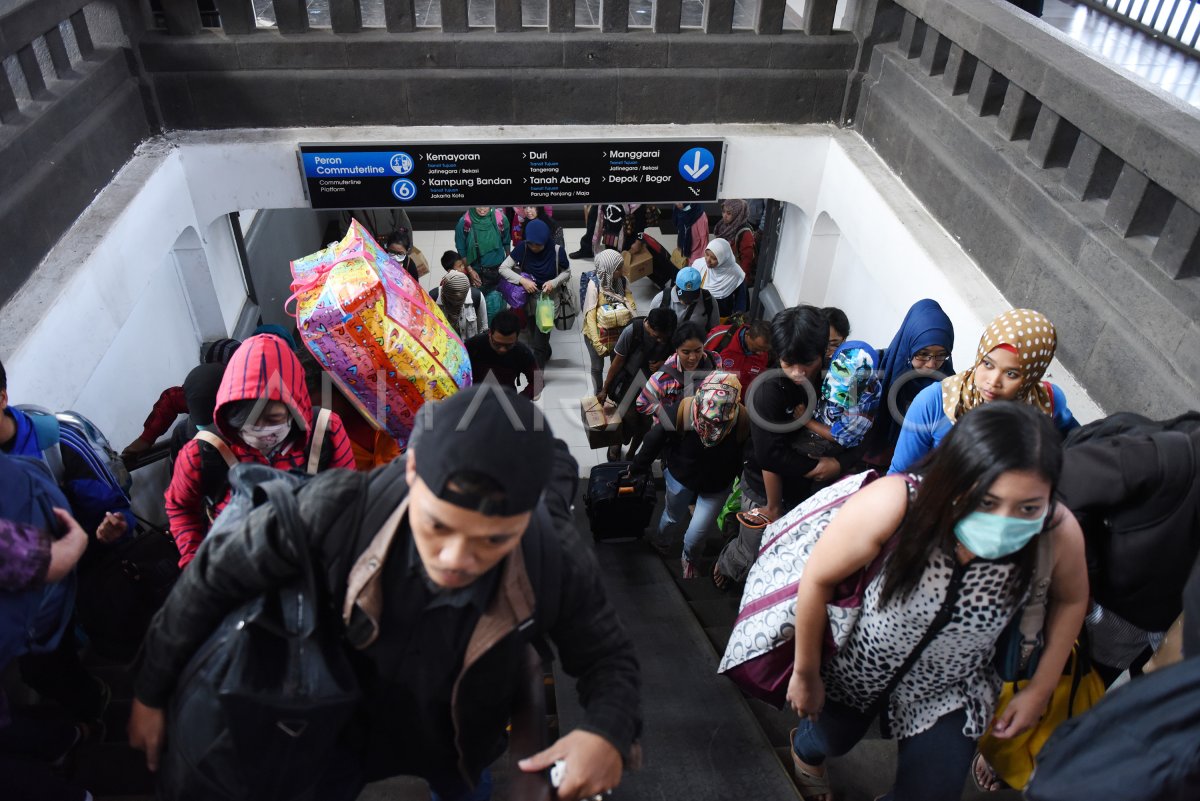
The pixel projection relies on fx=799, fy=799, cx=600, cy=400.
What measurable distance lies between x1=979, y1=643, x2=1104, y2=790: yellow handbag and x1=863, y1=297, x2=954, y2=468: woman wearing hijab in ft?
4.97

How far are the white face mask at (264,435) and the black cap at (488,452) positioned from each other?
1460 mm

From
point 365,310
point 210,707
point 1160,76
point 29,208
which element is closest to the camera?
point 210,707

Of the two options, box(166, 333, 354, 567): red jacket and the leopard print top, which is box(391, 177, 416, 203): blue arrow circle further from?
the leopard print top

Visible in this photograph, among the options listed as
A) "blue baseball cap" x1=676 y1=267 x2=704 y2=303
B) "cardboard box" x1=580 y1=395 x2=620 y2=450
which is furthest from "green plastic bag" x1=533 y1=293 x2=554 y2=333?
"cardboard box" x1=580 y1=395 x2=620 y2=450

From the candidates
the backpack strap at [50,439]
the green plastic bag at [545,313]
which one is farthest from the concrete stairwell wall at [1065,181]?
the backpack strap at [50,439]

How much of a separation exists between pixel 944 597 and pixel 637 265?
6617mm

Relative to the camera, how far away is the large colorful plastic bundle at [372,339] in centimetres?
349

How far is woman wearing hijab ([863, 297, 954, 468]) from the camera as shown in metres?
3.65

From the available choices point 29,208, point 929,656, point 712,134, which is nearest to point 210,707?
point 929,656

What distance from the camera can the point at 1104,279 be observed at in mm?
3650

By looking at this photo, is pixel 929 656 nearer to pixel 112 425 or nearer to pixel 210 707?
pixel 210 707

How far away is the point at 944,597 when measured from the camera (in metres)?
1.87

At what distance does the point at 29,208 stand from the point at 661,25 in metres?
4.12

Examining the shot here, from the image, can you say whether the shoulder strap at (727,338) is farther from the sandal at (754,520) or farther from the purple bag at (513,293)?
the purple bag at (513,293)
